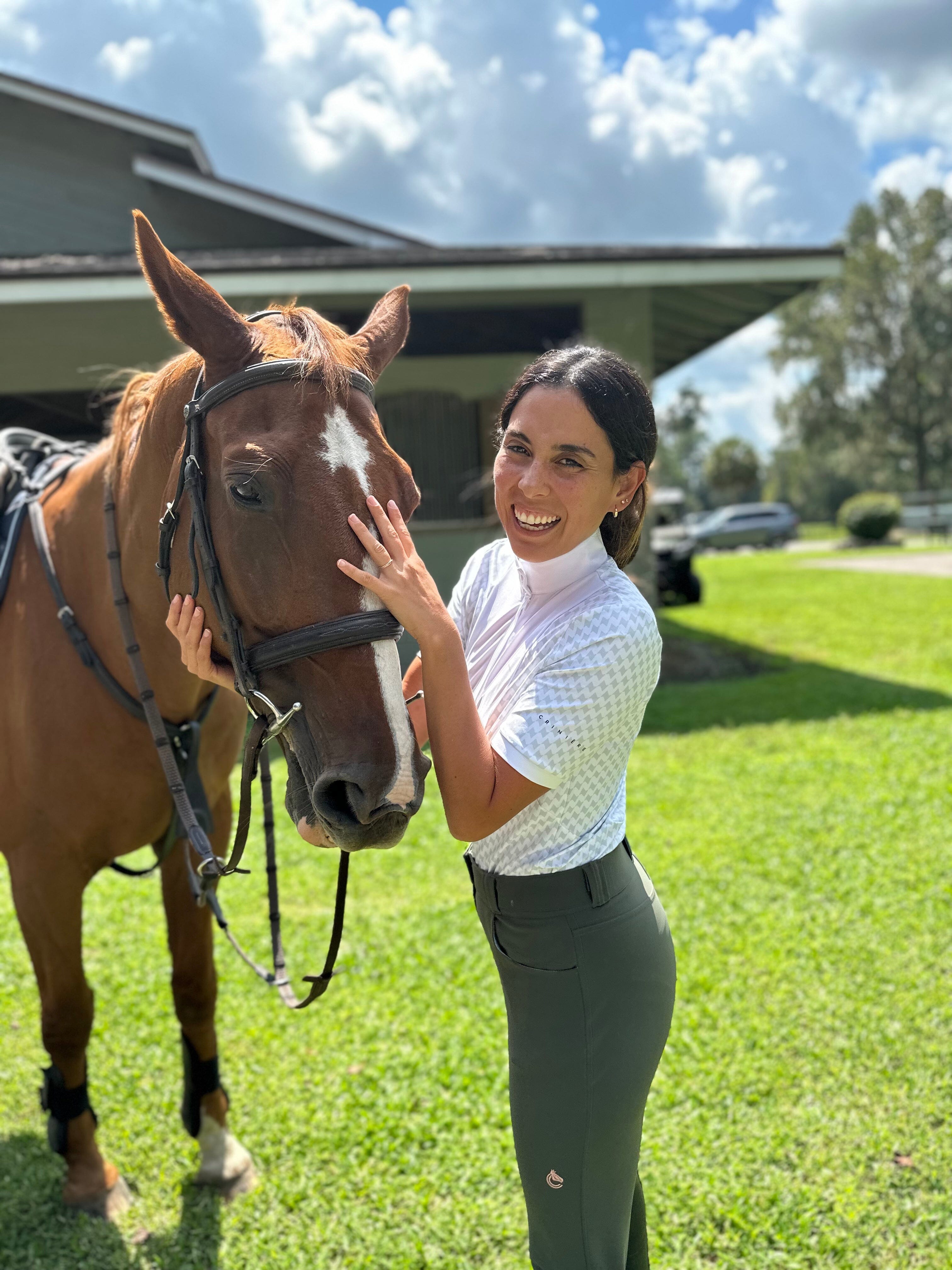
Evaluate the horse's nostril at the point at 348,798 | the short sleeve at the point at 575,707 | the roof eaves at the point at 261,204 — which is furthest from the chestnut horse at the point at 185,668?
the roof eaves at the point at 261,204

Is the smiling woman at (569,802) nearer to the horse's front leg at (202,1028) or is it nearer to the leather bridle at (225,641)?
the leather bridle at (225,641)

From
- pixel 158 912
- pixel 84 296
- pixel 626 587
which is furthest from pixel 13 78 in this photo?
pixel 626 587

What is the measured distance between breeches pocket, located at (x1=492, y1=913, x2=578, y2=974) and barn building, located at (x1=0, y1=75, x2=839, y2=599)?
693 centimetres

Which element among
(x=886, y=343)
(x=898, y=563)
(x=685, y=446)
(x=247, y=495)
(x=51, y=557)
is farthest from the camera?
(x=685, y=446)

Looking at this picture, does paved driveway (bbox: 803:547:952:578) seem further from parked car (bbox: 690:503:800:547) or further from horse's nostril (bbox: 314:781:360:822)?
horse's nostril (bbox: 314:781:360:822)

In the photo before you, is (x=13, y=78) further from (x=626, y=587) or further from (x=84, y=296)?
(x=626, y=587)

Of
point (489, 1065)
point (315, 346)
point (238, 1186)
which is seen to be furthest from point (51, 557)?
point (489, 1065)

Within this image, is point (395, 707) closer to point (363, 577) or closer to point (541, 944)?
point (363, 577)

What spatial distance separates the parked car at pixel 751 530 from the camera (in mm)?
35219

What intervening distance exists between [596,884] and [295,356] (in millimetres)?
1010

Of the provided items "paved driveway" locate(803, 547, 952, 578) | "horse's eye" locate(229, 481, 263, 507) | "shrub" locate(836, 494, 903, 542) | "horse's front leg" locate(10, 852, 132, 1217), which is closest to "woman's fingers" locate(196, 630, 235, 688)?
Answer: "horse's eye" locate(229, 481, 263, 507)

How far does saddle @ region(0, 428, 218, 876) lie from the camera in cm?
206

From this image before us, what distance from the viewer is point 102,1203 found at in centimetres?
245

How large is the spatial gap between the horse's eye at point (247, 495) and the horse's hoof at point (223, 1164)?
2.07 meters
